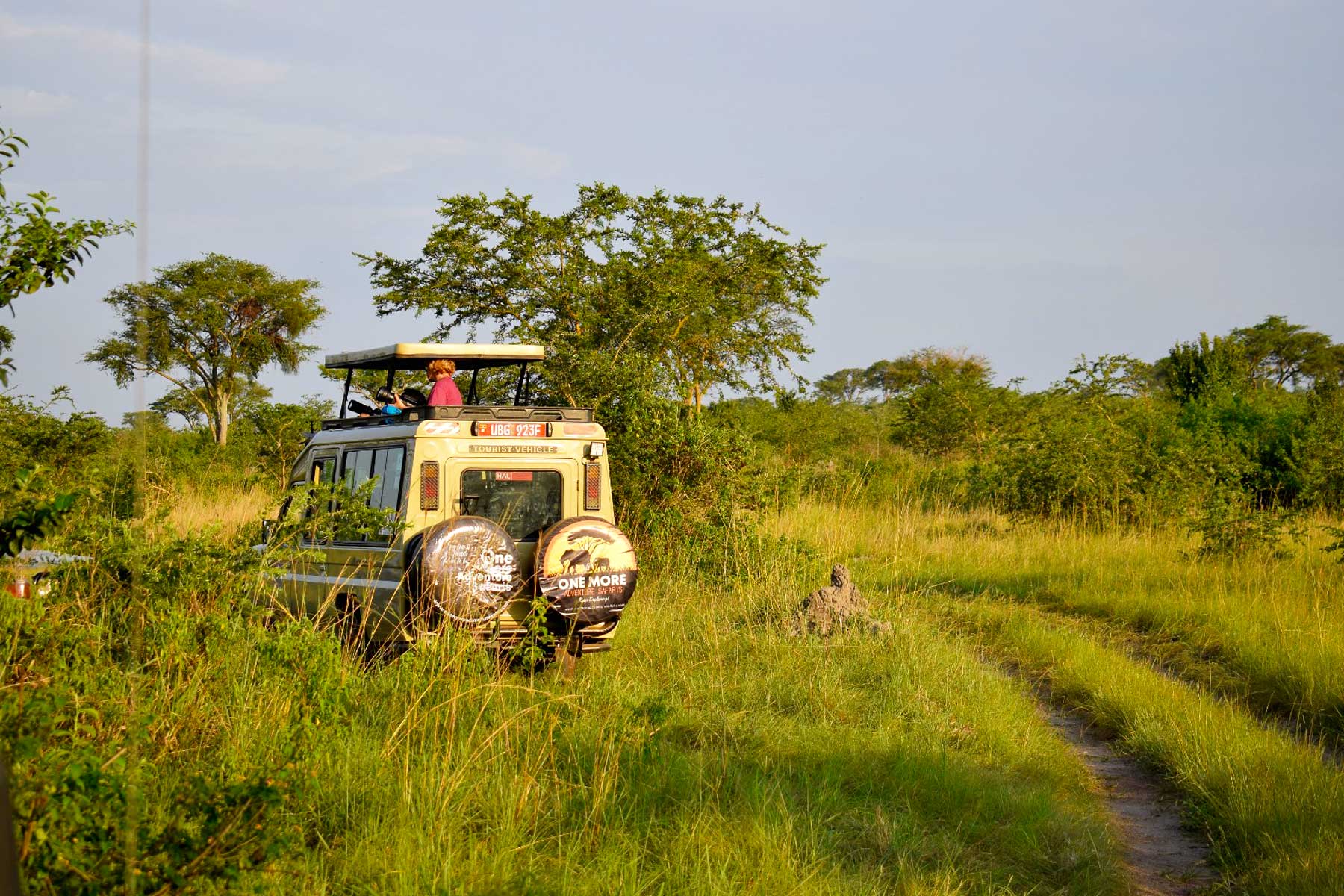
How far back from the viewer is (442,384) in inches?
329

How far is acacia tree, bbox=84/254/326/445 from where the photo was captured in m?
31.8

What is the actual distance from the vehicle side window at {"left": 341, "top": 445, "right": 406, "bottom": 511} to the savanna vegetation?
2.92 ft

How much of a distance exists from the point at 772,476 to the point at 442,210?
42.7 ft

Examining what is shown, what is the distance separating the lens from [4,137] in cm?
384

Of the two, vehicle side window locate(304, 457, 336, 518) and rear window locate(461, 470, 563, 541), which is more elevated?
vehicle side window locate(304, 457, 336, 518)

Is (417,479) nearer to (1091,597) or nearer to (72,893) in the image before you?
(72,893)

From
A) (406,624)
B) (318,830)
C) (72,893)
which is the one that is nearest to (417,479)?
(406,624)

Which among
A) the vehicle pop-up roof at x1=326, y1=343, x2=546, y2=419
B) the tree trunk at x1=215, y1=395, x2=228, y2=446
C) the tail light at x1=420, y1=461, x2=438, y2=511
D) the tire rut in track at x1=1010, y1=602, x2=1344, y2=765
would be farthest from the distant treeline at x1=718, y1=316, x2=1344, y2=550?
the tree trunk at x1=215, y1=395, x2=228, y2=446

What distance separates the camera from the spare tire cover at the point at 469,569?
6129mm

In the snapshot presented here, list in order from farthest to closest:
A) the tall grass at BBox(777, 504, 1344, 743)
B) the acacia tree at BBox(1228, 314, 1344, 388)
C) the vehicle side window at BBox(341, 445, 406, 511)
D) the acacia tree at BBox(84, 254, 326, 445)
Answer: the acacia tree at BBox(1228, 314, 1344, 388), the acacia tree at BBox(84, 254, 326, 445), the tall grass at BBox(777, 504, 1344, 743), the vehicle side window at BBox(341, 445, 406, 511)

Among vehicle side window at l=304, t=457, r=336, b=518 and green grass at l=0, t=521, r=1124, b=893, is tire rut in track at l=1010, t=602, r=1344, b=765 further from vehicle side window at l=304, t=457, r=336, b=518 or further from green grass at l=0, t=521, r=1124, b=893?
vehicle side window at l=304, t=457, r=336, b=518

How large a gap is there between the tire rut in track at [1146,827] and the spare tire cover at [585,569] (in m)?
2.62

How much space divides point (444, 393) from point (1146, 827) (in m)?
5.32

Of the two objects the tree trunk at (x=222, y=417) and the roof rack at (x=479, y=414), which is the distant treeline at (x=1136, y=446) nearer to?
the roof rack at (x=479, y=414)
